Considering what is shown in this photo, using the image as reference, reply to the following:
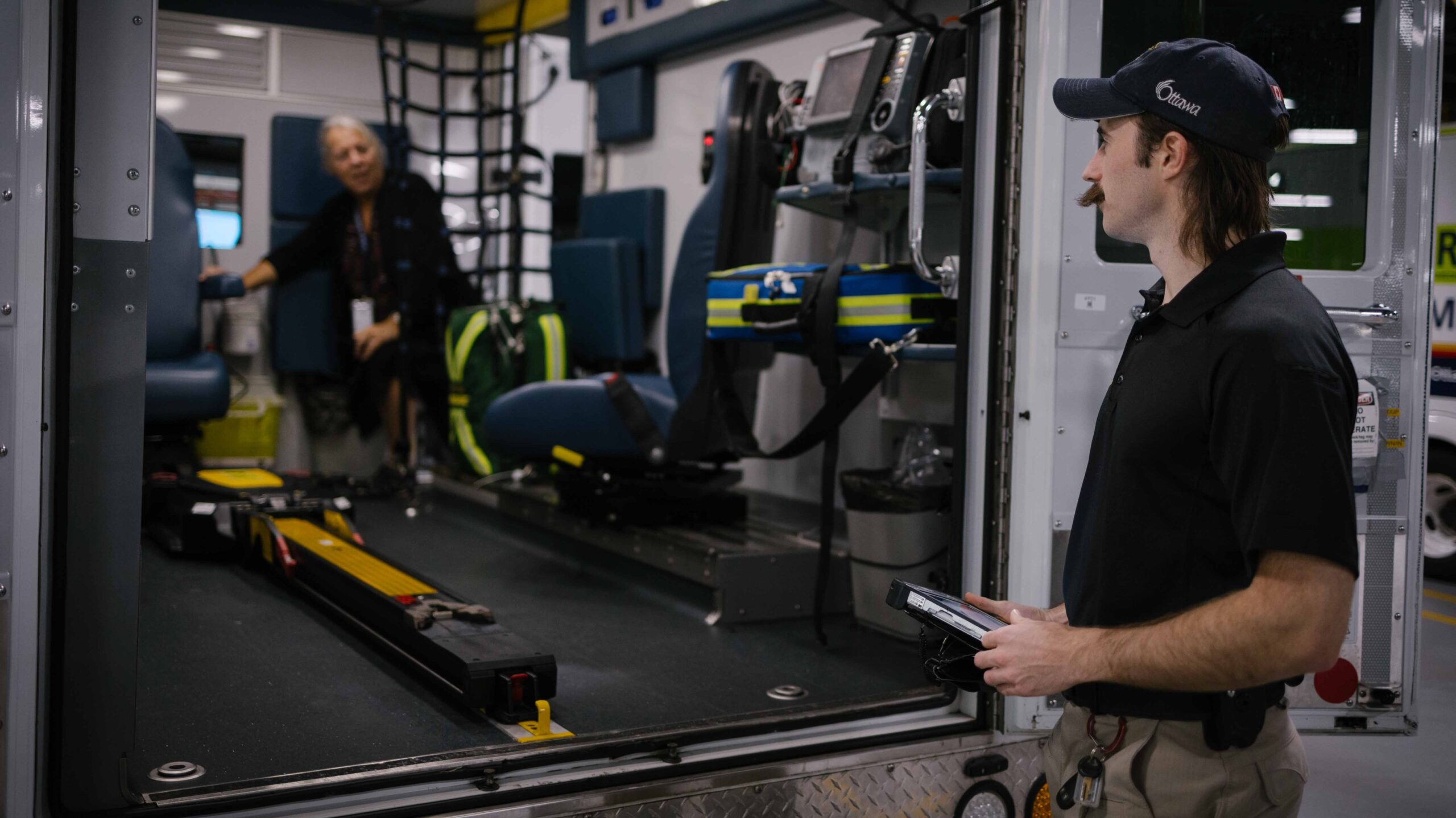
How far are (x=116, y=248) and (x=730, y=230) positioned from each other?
8.37 ft

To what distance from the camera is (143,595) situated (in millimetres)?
4262

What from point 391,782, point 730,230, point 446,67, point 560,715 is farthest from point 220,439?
point 391,782

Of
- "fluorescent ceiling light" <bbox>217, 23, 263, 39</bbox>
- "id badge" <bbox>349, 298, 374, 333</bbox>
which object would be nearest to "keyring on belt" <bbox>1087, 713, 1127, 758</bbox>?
"id badge" <bbox>349, 298, 374, 333</bbox>

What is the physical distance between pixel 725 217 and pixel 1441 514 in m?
4.30

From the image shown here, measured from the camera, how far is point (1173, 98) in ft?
4.82

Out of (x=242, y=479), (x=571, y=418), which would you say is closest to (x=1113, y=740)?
(x=571, y=418)

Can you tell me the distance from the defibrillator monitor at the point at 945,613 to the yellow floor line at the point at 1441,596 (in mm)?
5404

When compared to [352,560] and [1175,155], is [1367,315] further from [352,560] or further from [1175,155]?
[352,560]

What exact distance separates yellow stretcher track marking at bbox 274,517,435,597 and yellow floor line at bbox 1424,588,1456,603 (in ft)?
16.1

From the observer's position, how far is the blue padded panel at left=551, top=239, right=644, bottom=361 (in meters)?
6.59

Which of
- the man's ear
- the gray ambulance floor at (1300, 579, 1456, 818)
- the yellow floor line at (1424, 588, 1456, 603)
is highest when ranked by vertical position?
the man's ear

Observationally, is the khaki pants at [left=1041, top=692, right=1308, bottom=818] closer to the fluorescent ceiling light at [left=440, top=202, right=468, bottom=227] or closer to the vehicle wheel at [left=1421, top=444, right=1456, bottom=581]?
the vehicle wheel at [left=1421, top=444, right=1456, bottom=581]

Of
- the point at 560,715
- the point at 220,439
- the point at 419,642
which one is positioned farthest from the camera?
the point at 220,439

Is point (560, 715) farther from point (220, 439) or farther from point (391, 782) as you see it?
point (220, 439)
